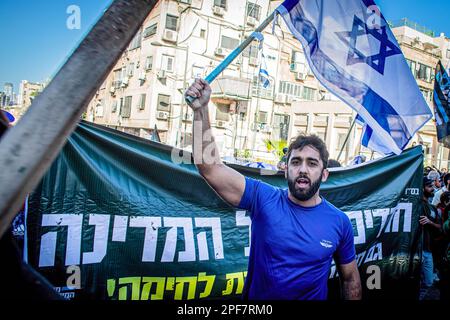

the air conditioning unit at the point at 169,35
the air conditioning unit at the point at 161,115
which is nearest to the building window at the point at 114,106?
the air conditioning unit at the point at 161,115

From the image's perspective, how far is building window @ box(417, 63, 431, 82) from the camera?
3681cm

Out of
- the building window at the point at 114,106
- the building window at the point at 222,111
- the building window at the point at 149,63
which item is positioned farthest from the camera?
the building window at the point at 114,106

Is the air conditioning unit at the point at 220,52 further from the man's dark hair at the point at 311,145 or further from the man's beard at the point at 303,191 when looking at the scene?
the man's beard at the point at 303,191

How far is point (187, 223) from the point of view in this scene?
307 cm

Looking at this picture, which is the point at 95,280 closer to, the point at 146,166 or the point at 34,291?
the point at 146,166

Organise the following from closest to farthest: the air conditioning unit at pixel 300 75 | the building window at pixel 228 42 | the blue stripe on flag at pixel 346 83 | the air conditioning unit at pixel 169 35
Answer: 1. the blue stripe on flag at pixel 346 83
2. the air conditioning unit at pixel 169 35
3. the building window at pixel 228 42
4. the air conditioning unit at pixel 300 75

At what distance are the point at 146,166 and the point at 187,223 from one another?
640mm

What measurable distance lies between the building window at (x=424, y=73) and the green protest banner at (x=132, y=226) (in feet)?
132

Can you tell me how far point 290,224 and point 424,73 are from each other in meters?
42.3

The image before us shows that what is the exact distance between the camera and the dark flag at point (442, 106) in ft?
21.8

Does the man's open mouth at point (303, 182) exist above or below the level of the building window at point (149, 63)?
below

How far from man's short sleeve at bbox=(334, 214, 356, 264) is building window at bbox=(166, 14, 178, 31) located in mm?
28803

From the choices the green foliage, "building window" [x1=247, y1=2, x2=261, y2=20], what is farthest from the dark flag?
"building window" [x1=247, y1=2, x2=261, y2=20]

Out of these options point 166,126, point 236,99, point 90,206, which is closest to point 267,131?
point 236,99
